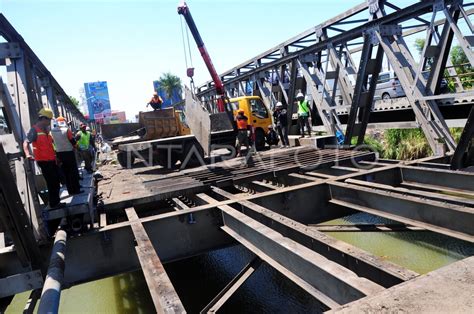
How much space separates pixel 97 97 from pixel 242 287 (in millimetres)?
70707

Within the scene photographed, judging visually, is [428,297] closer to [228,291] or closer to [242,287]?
[228,291]

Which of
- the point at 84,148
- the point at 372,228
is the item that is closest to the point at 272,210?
the point at 372,228

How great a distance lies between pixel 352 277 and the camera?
7.20ft

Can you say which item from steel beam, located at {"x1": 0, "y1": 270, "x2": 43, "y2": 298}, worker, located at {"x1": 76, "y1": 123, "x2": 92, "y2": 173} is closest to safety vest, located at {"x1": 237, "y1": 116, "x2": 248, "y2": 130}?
worker, located at {"x1": 76, "y1": 123, "x2": 92, "y2": 173}

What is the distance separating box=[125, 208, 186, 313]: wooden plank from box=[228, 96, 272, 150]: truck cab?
26.6ft

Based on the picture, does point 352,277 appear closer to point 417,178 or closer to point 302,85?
point 417,178

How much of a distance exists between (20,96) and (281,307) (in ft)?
15.2

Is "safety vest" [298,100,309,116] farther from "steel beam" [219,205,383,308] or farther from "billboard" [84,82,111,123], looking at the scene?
"billboard" [84,82,111,123]

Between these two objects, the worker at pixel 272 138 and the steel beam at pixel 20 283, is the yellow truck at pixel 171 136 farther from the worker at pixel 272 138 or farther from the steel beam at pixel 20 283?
the steel beam at pixel 20 283

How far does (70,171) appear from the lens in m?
4.64

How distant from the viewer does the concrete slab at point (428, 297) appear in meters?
1.81

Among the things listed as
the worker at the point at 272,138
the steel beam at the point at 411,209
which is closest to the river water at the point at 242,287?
the steel beam at the point at 411,209

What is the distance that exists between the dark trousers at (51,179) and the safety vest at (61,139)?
0.55 meters

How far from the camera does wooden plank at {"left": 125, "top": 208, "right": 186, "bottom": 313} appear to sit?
2108mm
